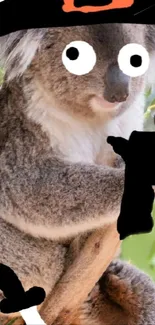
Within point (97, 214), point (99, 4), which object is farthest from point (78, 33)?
point (97, 214)

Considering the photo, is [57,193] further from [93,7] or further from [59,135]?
[93,7]

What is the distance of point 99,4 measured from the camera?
47.3 inches

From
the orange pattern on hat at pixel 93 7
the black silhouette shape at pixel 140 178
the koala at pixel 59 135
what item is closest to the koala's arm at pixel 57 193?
the koala at pixel 59 135

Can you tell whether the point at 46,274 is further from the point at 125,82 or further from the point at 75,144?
the point at 125,82

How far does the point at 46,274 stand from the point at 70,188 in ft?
0.86

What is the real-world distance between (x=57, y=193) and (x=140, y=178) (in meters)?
0.23

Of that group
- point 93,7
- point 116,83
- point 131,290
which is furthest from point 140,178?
point 131,290

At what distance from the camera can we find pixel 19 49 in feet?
4.41

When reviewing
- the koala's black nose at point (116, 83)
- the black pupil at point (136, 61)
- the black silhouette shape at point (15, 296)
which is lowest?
the black silhouette shape at point (15, 296)

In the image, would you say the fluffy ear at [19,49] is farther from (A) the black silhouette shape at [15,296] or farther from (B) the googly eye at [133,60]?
(A) the black silhouette shape at [15,296]

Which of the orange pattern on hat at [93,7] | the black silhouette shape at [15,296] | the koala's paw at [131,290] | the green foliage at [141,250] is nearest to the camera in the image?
the orange pattern on hat at [93,7]

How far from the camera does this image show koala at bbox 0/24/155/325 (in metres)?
1.29

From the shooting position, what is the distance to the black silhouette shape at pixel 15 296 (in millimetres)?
1319

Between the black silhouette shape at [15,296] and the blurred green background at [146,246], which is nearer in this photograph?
the black silhouette shape at [15,296]
